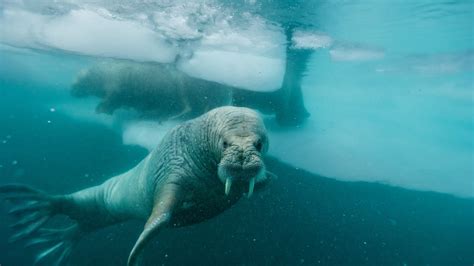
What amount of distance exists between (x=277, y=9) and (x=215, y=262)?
635 cm

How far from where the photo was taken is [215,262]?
7516mm

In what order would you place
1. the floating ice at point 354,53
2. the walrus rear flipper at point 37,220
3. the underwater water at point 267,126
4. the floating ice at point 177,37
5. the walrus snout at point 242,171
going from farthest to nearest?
the floating ice at point 354,53 < the floating ice at point 177,37 < the underwater water at point 267,126 < the walrus rear flipper at point 37,220 < the walrus snout at point 242,171

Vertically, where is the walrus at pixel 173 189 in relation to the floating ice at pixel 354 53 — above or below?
below

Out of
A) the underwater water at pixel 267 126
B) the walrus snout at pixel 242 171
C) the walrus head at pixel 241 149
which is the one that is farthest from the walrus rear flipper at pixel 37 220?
the walrus snout at pixel 242 171

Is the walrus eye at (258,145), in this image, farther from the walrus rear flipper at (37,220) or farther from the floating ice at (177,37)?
the floating ice at (177,37)

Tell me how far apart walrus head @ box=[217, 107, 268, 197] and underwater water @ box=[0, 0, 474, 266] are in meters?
4.78

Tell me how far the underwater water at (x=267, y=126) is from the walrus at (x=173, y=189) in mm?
936

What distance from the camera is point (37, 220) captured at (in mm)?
5844

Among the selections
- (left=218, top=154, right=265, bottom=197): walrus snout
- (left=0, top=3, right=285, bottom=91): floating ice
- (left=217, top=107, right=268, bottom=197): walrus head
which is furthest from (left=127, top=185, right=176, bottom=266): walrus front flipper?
(left=0, top=3, right=285, bottom=91): floating ice

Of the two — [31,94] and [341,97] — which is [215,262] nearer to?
[341,97]

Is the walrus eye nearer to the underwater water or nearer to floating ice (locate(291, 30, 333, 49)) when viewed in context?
the underwater water

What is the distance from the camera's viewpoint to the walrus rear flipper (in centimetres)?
569

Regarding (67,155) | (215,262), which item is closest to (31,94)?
(67,155)

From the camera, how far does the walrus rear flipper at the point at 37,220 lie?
5693 millimetres
